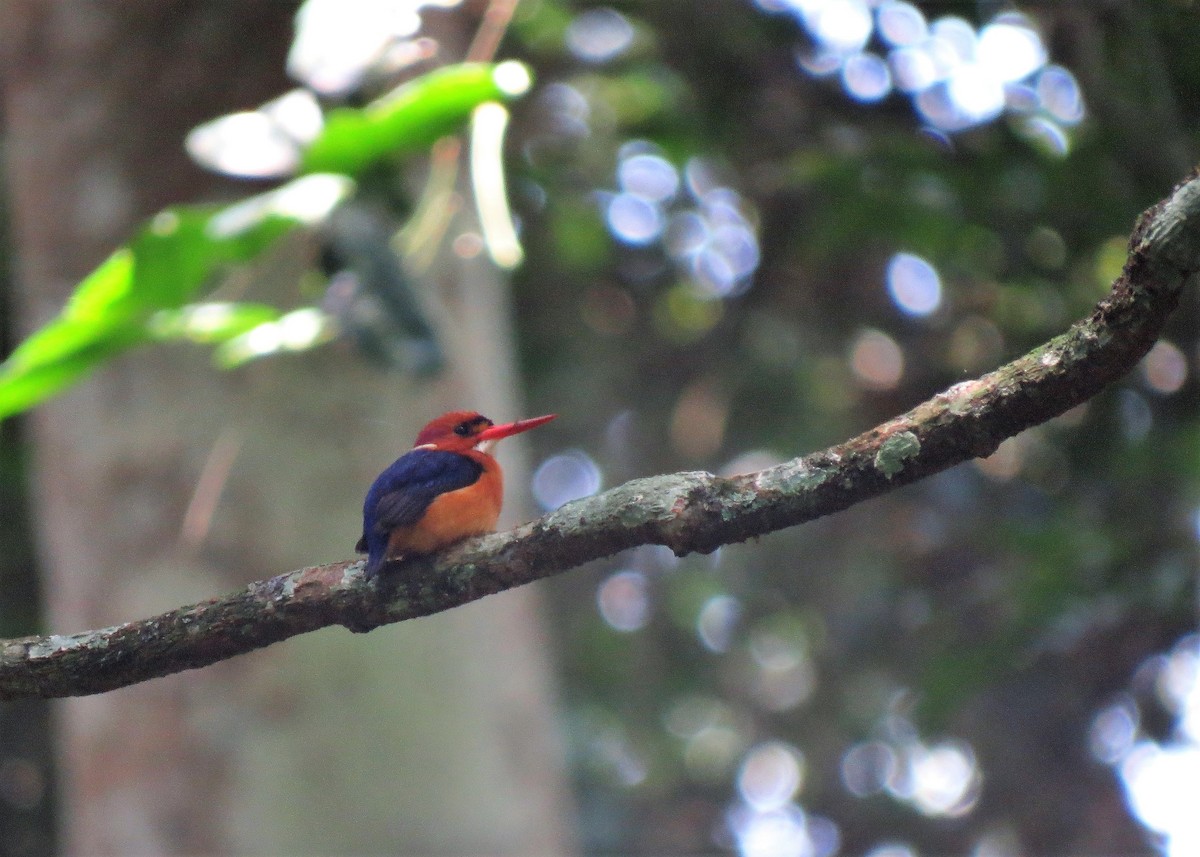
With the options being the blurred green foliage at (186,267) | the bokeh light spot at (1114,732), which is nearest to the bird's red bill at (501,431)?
the blurred green foliage at (186,267)

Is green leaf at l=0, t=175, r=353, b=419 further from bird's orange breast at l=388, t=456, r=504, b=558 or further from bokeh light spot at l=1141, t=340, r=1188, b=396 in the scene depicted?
bokeh light spot at l=1141, t=340, r=1188, b=396

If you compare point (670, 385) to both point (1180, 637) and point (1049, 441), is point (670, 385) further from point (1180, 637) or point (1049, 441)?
point (1180, 637)

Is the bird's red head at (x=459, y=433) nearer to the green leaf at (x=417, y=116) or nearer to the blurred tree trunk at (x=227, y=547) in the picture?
the green leaf at (x=417, y=116)

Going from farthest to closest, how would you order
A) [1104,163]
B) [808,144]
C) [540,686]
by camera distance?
[808,144] < [1104,163] < [540,686]

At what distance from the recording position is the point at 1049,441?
6.12 meters

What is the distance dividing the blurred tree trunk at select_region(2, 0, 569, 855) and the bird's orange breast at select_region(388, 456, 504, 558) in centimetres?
157

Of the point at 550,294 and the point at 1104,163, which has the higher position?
the point at 1104,163

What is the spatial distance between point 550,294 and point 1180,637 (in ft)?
12.3

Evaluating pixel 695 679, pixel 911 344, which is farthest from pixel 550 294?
pixel 695 679

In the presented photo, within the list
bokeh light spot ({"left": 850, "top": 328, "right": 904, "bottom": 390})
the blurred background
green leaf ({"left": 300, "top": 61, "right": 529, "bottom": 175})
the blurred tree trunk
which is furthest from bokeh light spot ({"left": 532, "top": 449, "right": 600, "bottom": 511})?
green leaf ({"left": 300, "top": 61, "right": 529, "bottom": 175})

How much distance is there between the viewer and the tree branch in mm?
1631

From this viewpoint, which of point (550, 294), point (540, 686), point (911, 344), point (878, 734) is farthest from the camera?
point (878, 734)

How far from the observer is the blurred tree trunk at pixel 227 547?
4.08 meters

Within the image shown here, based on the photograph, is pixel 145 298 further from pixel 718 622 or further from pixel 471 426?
pixel 718 622
